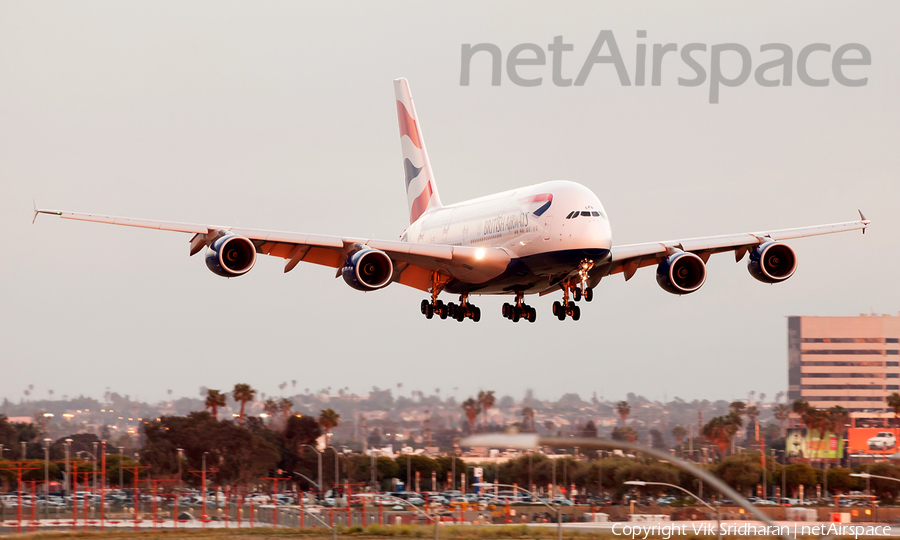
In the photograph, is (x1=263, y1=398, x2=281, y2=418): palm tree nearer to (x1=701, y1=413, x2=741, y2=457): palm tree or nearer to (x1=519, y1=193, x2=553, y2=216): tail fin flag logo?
(x1=701, y1=413, x2=741, y2=457): palm tree

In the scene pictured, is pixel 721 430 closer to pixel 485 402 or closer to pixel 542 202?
pixel 485 402

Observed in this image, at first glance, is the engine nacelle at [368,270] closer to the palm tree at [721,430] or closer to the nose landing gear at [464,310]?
the nose landing gear at [464,310]

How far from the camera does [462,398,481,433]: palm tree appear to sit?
7344 centimetres

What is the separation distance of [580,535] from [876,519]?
22.6m

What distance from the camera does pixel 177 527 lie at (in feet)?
204

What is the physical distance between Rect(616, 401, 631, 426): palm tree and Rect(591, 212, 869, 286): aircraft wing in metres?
33.7

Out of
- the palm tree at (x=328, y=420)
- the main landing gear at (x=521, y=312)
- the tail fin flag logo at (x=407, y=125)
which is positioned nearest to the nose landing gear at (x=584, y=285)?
the main landing gear at (x=521, y=312)

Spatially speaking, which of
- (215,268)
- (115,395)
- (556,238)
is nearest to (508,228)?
(556,238)

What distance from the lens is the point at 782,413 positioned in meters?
121

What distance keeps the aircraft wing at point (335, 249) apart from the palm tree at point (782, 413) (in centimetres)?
8185

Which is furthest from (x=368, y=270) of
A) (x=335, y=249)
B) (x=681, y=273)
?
(x=681, y=273)

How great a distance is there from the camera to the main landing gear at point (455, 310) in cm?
5028

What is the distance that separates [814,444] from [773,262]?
8222cm

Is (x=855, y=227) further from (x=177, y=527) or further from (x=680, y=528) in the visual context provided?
(x=177, y=527)
